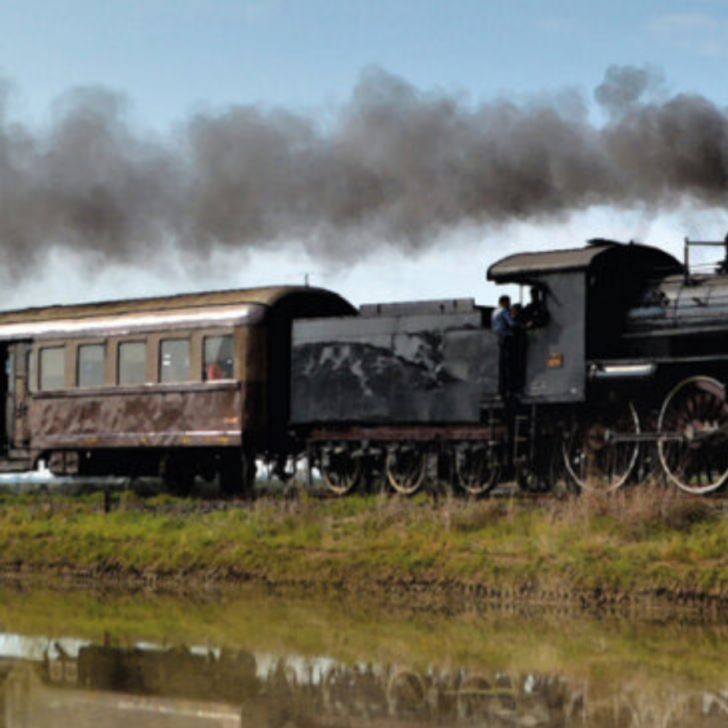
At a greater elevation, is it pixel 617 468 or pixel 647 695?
pixel 617 468

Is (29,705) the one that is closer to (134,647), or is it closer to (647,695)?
(134,647)

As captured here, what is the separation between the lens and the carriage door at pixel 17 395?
24.1m

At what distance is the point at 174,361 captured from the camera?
22.1 m

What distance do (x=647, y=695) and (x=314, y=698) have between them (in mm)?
1915

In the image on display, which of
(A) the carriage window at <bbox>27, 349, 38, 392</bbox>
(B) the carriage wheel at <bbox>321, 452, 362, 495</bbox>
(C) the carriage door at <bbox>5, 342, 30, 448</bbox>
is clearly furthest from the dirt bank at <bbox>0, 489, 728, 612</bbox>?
(C) the carriage door at <bbox>5, 342, 30, 448</bbox>

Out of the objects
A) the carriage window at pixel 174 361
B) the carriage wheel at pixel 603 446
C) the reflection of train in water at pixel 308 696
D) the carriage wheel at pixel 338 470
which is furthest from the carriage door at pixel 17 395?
the reflection of train in water at pixel 308 696

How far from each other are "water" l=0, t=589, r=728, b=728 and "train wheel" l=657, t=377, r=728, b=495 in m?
5.26

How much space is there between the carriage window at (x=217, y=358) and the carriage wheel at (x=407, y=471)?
9.55 feet

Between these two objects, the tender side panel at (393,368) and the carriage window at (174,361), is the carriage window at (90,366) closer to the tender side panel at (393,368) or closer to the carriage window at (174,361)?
the carriage window at (174,361)

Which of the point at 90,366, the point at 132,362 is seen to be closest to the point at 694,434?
the point at 132,362

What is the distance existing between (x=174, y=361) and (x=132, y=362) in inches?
35.7

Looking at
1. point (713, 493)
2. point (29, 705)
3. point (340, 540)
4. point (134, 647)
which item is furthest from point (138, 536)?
point (29, 705)

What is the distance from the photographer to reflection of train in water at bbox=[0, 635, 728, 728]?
7934mm

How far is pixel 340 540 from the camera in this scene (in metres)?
14.8
